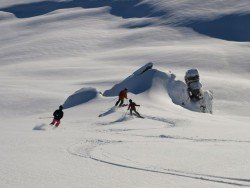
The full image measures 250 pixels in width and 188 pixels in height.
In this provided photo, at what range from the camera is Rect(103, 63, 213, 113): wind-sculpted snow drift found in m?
36.6

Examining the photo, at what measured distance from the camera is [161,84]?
121 ft

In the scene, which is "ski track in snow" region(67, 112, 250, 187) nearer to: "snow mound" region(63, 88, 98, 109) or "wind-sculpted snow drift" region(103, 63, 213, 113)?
"snow mound" region(63, 88, 98, 109)

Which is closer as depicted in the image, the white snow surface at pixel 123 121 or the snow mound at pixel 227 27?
the white snow surface at pixel 123 121

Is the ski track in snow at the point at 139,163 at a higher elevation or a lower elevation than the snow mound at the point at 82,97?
higher

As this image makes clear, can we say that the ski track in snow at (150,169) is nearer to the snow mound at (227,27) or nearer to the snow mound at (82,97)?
the snow mound at (82,97)

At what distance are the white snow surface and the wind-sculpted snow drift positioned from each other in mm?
166

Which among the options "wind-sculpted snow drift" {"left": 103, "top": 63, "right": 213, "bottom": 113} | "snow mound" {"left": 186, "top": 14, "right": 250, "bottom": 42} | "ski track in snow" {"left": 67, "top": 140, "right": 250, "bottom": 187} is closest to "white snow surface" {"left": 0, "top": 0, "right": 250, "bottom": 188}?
"ski track in snow" {"left": 67, "top": 140, "right": 250, "bottom": 187}

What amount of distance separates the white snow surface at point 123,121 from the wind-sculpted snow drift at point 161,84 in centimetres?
17

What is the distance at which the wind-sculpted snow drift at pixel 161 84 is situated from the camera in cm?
3662

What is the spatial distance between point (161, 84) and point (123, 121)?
1297 centimetres

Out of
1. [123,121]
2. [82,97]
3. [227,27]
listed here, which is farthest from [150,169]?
[227,27]

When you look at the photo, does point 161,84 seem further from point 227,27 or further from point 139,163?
point 227,27

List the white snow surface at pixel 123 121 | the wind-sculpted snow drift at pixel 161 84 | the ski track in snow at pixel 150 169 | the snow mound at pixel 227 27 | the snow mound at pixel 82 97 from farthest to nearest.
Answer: the snow mound at pixel 227 27, the wind-sculpted snow drift at pixel 161 84, the snow mound at pixel 82 97, the white snow surface at pixel 123 121, the ski track in snow at pixel 150 169

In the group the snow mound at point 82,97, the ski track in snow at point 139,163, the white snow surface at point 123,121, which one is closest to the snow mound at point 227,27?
the white snow surface at point 123,121
